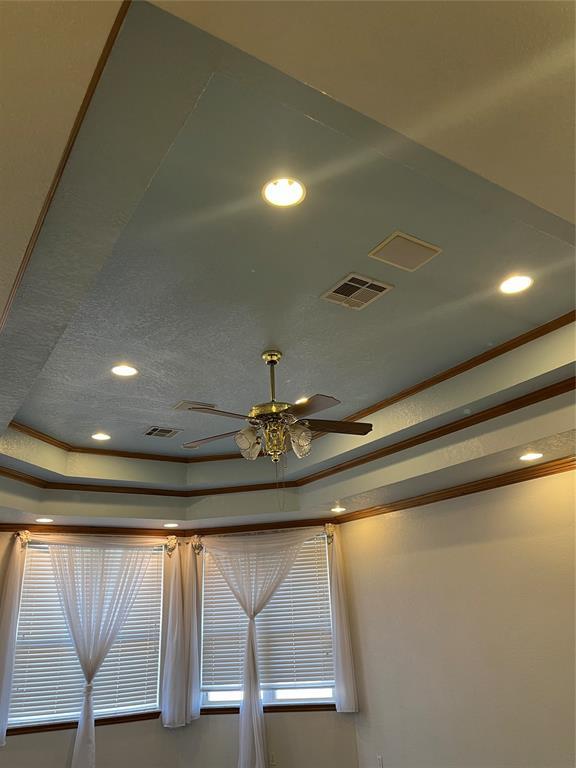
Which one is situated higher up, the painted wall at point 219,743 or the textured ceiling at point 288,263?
the textured ceiling at point 288,263

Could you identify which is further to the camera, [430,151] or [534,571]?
[534,571]

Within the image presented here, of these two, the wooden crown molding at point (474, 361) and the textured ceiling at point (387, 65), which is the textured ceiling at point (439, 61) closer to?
the textured ceiling at point (387, 65)

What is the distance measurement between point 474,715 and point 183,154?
449 centimetres

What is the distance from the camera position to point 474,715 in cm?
430

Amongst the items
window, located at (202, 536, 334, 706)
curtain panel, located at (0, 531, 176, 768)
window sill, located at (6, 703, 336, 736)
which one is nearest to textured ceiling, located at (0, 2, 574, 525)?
curtain panel, located at (0, 531, 176, 768)

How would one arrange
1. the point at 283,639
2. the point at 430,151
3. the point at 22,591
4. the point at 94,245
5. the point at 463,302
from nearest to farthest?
the point at 430,151 < the point at 94,245 < the point at 463,302 < the point at 22,591 < the point at 283,639

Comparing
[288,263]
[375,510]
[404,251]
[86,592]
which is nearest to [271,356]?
[288,263]

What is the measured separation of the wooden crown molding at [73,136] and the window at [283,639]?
15.3ft

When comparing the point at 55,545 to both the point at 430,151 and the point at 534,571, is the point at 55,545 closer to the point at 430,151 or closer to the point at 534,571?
the point at 534,571

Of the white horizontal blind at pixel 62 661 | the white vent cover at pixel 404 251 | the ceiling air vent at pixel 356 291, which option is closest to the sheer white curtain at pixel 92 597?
the white horizontal blind at pixel 62 661

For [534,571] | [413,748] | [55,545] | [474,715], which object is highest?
[55,545]

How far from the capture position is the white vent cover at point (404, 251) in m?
2.37

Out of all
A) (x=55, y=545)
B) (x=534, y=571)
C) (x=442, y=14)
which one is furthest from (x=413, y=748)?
(x=442, y=14)

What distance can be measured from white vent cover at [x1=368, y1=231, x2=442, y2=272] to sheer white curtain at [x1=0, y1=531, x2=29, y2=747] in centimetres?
455
